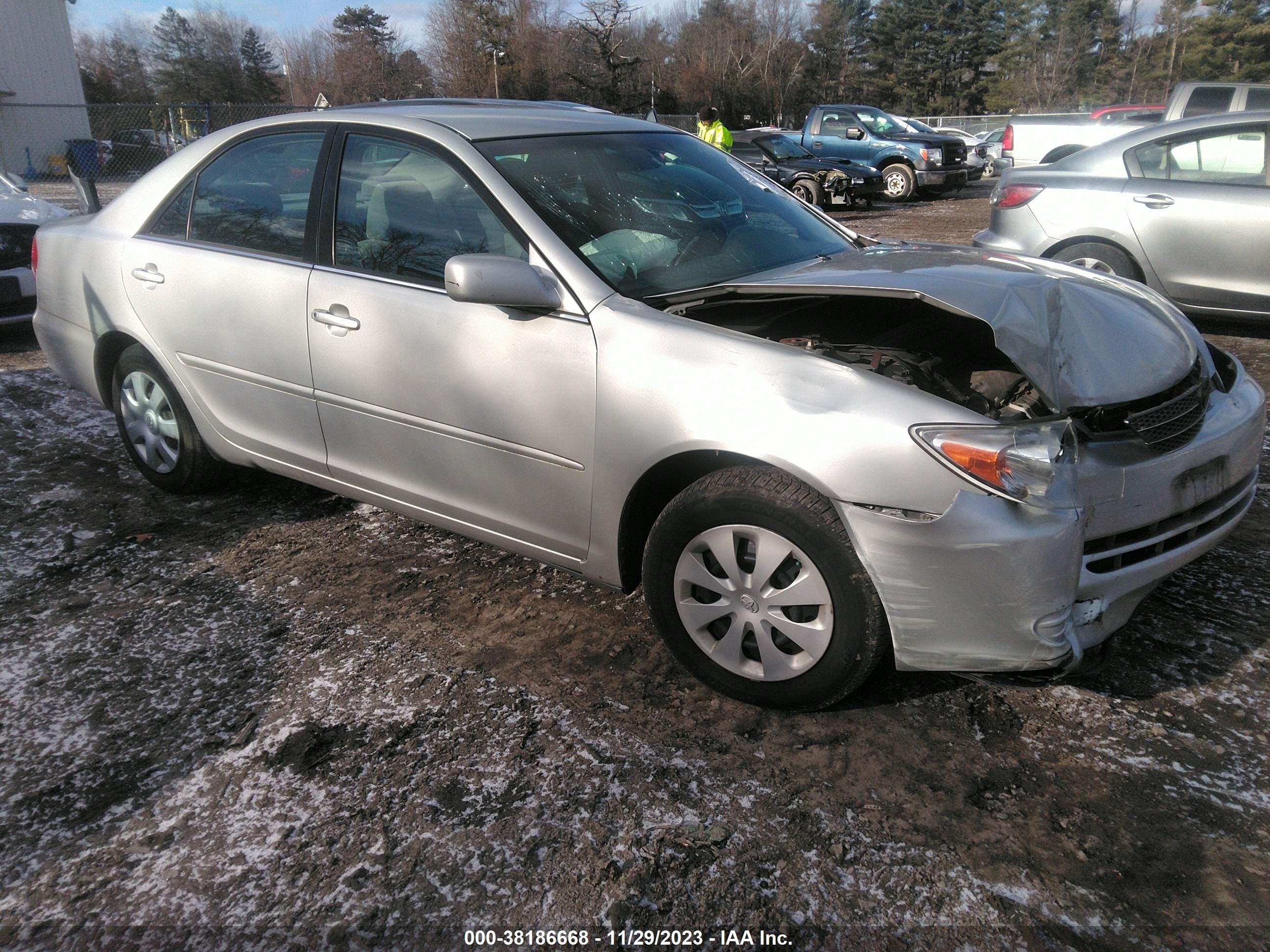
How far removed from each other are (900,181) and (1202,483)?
1728 cm

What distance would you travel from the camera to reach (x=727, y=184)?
11.9 ft

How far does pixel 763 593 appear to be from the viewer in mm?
2482

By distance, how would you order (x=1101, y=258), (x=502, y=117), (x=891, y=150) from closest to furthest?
(x=502, y=117) < (x=1101, y=258) < (x=891, y=150)

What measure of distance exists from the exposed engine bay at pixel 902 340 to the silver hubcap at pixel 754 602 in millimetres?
536

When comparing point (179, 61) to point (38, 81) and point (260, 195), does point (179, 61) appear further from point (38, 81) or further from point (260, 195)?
point (260, 195)

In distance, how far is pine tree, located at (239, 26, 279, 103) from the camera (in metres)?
55.8

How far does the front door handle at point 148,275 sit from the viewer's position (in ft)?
12.4

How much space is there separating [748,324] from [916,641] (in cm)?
110

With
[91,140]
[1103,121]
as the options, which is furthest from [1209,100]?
[91,140]

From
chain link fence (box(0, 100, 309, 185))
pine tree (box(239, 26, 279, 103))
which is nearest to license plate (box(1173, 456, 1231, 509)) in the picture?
chain link fence (box(0, 100, 309, 185))

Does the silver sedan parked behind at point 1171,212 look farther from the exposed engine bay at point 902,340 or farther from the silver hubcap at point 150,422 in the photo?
the silver hubcap at point 150,422

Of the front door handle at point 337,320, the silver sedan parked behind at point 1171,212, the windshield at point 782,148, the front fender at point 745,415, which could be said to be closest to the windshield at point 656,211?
the front fender at point 745,415

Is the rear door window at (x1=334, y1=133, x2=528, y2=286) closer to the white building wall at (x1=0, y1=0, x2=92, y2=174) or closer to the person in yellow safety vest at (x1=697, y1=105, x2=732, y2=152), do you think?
the person in yellow safety vest at (x1=697, y1=105, x2=732, y2=152)

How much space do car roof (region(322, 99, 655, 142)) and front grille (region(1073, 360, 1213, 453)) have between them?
2037 millimetres
